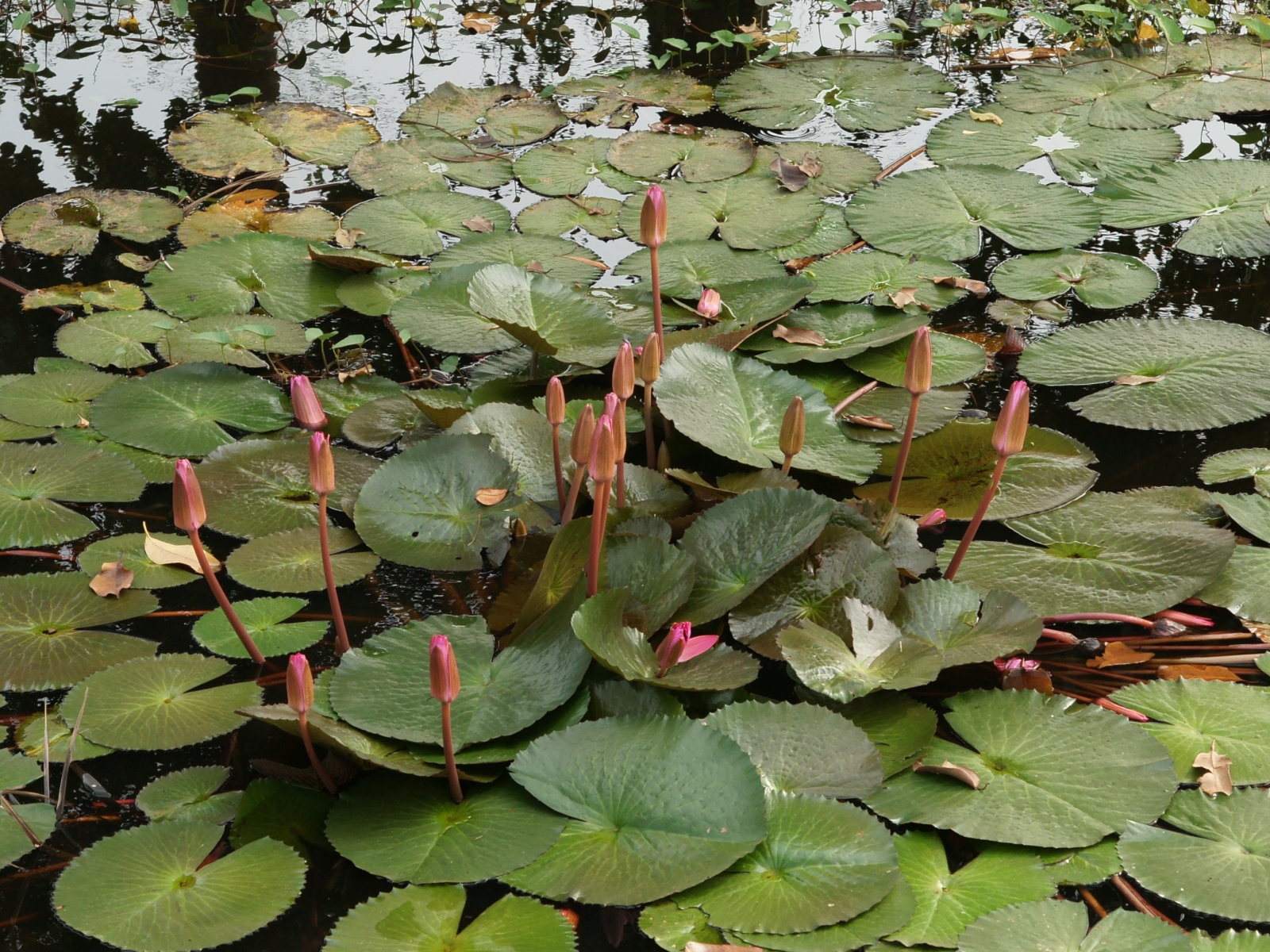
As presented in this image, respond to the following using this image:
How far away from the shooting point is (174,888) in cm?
154

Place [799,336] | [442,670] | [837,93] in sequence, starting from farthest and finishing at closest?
[837,93], [799,336], [442,670]

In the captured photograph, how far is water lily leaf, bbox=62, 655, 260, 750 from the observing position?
1771 mm

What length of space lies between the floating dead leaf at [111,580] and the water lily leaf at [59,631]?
13mm

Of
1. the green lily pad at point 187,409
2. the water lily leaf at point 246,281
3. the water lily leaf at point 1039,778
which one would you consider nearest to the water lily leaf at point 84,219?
the water lily leaf at point 246,281

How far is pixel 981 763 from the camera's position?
170 centimetres

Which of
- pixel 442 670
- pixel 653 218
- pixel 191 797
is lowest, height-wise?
pixel 191 797

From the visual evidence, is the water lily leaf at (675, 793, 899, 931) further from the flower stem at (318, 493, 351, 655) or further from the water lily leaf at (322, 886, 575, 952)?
the flower stem at (318, 493, 351, 655)

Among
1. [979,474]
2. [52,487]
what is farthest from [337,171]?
[979,474]

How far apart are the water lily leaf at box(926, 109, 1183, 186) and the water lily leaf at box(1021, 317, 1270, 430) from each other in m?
0.93

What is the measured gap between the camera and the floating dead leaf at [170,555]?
7.09 feet

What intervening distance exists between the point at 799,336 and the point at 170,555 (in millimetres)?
1392

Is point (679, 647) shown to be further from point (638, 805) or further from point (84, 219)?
point (84, 219)

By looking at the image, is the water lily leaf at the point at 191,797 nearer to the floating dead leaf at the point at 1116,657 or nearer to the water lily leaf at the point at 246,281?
the floating dead leaf at the point at 1116,657

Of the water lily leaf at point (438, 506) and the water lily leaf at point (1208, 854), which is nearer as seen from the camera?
the water lily leaf at point (1208, 854)
